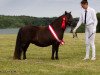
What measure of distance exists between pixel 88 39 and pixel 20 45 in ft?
9.27

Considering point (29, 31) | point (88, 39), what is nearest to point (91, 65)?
point (88, 39)

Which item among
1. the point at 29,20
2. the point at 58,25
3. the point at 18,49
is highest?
the point at 29,20

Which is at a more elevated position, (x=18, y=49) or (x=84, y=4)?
(x=84, y=4)

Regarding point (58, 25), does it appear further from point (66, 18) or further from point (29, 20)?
point (29, 20)

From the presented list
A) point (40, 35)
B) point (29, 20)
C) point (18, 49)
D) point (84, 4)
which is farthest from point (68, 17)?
point (29, 20)

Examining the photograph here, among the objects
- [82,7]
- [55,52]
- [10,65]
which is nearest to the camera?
[10,65]

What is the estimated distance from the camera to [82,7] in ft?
51.9

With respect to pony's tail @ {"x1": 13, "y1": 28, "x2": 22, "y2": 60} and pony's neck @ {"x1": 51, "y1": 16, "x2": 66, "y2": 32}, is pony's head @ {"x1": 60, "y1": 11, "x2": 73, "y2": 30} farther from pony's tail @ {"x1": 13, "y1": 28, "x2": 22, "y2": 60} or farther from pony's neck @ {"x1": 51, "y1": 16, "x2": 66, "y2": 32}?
pony's tail @ {"x1": 13, "y1": 28, "x2": 22, "y2": 60}

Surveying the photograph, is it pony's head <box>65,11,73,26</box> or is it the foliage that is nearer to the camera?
pony's head <box>65,11,73,26</box>

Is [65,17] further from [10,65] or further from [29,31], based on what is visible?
[10,65]

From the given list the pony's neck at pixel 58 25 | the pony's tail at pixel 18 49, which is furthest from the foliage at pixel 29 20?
the pony's tail at pixel 18 49

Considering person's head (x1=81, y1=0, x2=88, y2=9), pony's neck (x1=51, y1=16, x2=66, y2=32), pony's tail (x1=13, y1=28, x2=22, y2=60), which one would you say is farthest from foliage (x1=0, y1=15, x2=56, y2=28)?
person's head (x1=81, y1=0, x2=88, y2=9)

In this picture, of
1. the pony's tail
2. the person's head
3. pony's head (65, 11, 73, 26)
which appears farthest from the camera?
the pony's tail

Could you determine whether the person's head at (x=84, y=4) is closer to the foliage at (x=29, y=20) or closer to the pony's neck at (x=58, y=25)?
the pony's neck at (x=58, y=25)
